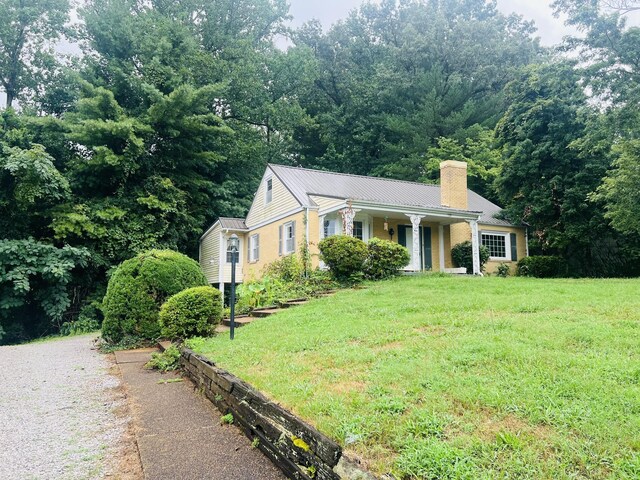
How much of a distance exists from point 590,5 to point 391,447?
16216mm

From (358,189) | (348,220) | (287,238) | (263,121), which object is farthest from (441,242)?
(263,121)

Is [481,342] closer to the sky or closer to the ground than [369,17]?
closer to the ground

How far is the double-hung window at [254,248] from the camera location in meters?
18.8

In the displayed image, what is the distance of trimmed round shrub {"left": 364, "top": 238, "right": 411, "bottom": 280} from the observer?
1309 cm

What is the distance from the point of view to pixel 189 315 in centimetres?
809

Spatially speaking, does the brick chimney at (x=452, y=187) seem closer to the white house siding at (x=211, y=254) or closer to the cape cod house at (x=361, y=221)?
the cape cod house at (x=361, y=221)

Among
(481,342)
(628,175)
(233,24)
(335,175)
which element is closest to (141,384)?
(481,342)

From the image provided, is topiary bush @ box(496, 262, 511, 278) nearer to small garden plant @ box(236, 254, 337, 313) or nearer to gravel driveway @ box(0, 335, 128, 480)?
small garden plant @ box(236, 254, 337, 313)

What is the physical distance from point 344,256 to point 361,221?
3930 mm

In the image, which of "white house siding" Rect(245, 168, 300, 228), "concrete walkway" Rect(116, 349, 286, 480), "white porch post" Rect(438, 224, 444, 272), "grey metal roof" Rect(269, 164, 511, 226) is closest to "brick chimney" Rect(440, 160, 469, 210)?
"grey metal roof" Rect(269, 164, 511, 226)

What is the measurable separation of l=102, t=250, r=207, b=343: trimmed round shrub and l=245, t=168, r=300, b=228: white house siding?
20.4ft

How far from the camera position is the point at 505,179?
19891mm

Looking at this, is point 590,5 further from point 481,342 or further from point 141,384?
point 141,384

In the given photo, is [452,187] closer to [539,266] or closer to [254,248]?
[539,266]
